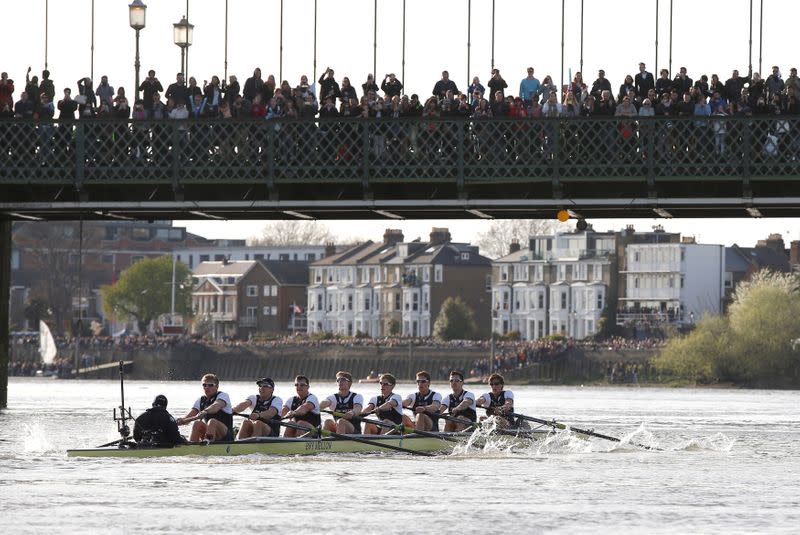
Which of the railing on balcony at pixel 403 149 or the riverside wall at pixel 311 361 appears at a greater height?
the railing on balcony at pixel 403 149

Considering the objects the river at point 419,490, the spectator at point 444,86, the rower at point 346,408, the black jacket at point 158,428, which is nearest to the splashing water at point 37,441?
the river at point 419,490

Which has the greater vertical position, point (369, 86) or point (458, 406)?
point (369, 86)

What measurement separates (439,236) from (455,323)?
23354 millimetres

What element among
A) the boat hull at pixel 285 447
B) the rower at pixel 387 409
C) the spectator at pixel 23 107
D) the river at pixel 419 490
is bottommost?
the river at pixel 419 490

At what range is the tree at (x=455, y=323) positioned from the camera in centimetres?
17125

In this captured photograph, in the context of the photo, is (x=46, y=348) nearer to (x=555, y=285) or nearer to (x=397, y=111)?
(x=555, y=285)

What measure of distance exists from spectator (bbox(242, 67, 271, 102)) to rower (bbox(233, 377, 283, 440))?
9919 millimetres

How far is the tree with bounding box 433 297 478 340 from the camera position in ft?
562

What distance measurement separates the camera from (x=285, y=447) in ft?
131

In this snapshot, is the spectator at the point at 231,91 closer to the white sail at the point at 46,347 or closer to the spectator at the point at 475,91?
the spectator at the point at 475,91

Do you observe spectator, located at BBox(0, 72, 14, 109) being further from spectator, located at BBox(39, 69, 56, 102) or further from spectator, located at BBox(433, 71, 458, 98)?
spectator, located at BBox(433, 71, 458, 98)

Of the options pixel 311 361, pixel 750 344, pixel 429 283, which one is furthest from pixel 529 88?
pixel 429 283

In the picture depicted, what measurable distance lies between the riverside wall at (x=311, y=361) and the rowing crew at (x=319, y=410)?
335 feet

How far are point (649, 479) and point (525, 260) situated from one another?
5707 inches
